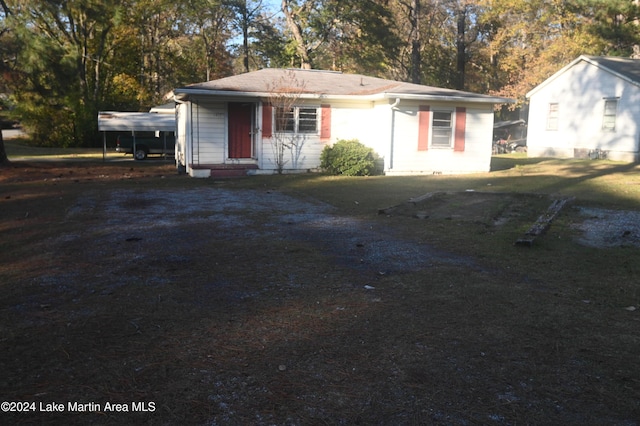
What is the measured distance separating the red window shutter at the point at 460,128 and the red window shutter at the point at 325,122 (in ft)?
13.9

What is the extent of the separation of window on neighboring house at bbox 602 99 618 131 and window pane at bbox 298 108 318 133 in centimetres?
1345

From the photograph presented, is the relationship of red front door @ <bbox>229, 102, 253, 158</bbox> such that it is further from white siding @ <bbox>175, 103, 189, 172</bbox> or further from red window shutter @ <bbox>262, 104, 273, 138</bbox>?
white siding @ <bbox>175, 103, 189, 172</bbox>

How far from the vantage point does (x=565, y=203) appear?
10.8 m

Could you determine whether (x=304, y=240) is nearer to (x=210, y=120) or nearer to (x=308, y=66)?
(x=210, y=120)

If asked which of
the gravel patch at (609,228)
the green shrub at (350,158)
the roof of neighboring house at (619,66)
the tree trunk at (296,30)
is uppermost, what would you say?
the tree trunk at (296,30)

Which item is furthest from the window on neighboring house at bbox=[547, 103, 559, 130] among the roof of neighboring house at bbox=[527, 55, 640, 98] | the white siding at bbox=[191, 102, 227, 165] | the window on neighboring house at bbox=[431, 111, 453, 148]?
the white siding at bbox=[191, 102, 227, 165]

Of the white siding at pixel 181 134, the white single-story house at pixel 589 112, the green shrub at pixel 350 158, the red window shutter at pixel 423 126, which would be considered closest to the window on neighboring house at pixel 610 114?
the white single-story house at pixel 589 112

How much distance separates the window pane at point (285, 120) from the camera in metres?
17.8

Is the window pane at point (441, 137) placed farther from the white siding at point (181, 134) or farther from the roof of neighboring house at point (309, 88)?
the white siding at point (181, 134)

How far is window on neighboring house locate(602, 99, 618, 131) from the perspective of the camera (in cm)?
2350

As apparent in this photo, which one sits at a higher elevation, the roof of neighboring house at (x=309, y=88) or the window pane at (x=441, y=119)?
the roof of neighboring house at (x=309, y=88)

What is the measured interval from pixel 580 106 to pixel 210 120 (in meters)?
17.0

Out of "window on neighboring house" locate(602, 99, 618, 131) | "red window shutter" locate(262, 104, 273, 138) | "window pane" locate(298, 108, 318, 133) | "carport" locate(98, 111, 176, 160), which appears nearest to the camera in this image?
"red window shutter" locate(262, 104, 273, 138)

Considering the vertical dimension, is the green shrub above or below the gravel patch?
above
